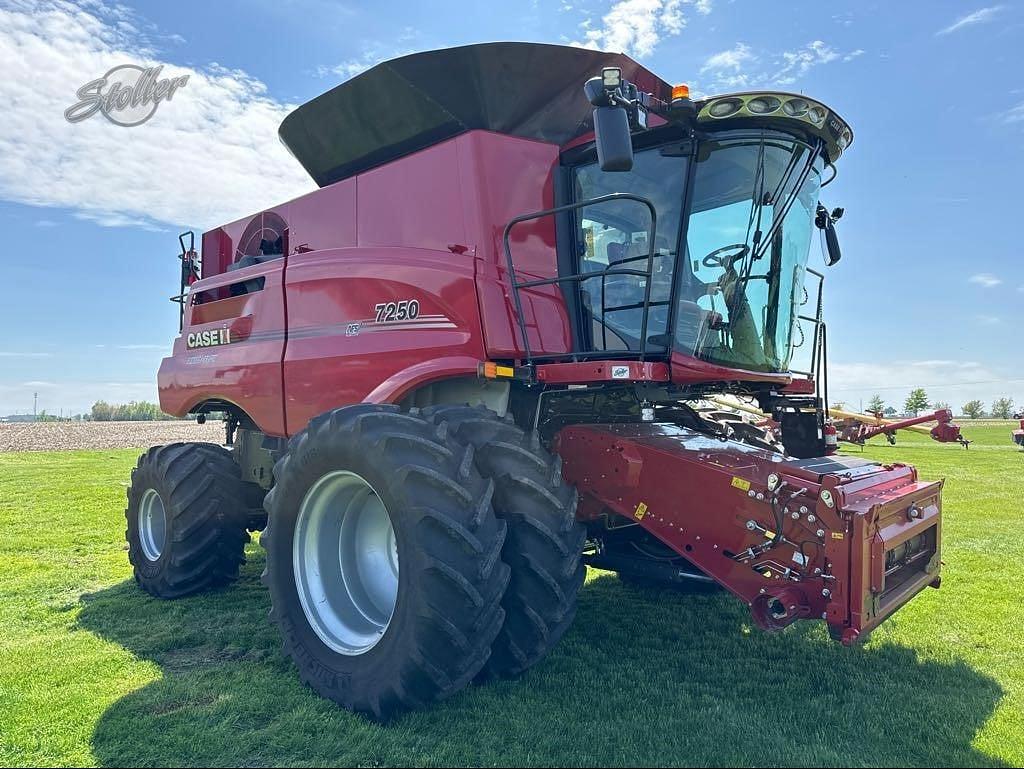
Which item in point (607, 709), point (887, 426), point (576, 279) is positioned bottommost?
point (607, 709)

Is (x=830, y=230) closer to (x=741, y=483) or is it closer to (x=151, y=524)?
(x=741, y=483)

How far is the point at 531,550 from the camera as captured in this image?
3361mm

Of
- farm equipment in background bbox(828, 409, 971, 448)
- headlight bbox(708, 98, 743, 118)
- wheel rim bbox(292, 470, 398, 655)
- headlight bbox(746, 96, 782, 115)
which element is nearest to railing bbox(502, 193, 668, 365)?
headlight bbox(708, 98, 743, 118)

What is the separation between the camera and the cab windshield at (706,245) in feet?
13.8

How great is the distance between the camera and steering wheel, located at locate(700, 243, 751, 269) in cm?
428

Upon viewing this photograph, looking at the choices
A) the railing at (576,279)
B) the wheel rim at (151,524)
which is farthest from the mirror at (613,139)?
the wheel rim at (151,524)

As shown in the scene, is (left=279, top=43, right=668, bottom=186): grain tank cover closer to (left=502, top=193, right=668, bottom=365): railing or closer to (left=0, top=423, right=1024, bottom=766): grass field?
(left=502, top=193, right=668, bottom=365): railing

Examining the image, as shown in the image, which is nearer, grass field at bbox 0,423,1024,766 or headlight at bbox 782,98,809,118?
grass field at bbox 0,423,1024,766

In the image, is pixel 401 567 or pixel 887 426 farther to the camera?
pixel 887 426

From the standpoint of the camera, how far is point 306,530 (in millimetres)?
3924

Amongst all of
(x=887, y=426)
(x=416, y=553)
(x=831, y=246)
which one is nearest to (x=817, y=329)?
(x=831, y=246)

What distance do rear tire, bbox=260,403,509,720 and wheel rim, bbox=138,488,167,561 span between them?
2.80m

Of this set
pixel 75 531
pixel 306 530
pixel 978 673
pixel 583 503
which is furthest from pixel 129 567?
pixel 978 673

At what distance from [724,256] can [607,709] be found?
2.57m
